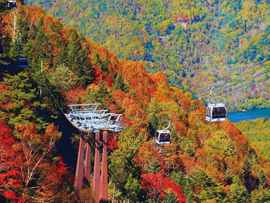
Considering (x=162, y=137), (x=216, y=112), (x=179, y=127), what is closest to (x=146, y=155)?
(x=162, y=137)

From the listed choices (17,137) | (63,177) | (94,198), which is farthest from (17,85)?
(94,198)

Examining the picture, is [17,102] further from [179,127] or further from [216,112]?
[179,127]

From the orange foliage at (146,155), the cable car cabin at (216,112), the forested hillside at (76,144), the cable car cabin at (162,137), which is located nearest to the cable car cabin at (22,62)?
the forested hillside at (76,144)

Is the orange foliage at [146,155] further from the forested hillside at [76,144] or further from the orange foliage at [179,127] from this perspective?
the orange foliage at [179,127]

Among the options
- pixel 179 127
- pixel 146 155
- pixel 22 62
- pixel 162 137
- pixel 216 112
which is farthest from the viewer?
pixel 179 127

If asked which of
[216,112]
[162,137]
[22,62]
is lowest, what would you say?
[162,137]

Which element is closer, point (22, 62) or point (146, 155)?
point (22, 62)

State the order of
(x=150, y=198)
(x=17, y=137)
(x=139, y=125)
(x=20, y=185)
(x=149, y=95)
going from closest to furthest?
(x=20, y=185) → (x=17, y=137) → (x=150, y=198) → (x=139, y=125) → (x=149, y=95)

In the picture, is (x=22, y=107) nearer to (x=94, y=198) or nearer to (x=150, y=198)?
(x=94, y=198)

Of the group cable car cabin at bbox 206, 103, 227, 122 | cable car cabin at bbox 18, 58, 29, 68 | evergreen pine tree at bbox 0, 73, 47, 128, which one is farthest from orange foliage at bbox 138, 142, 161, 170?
cable car cabin at bbox 206, 103, 227, 122
